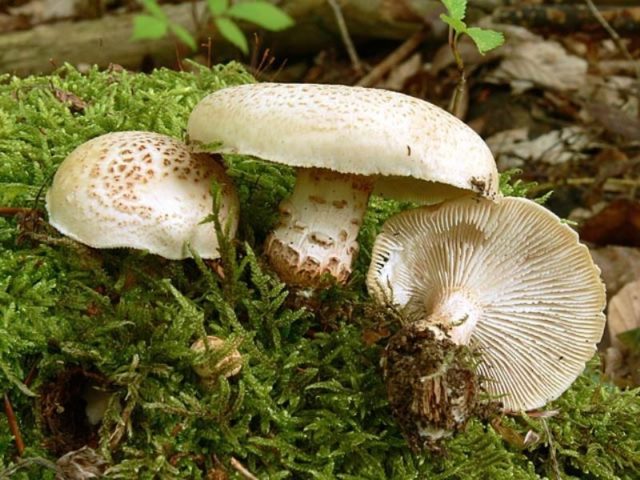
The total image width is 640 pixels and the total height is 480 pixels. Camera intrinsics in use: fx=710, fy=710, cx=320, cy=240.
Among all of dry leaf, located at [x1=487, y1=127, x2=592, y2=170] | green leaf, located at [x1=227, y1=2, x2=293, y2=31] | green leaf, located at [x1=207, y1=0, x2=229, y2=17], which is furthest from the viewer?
dry leaf, located at [x1=487, y1=127, x2=592, y2=170]

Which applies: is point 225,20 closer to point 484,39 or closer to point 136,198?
point 484,39

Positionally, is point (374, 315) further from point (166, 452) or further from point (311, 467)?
point (166, 452)

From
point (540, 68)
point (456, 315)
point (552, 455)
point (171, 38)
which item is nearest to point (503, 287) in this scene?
point (456, 315)

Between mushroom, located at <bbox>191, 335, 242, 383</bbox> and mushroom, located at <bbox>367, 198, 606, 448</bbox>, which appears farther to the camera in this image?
mushroom, located at <bbox>367, 198, 606, 448</bbox>

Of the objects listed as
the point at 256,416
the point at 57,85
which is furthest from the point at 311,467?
the point at 57,85

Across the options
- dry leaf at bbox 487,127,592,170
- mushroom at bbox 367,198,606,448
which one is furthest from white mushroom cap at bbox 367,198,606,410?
dry leaf at bbox 487,127,592,170

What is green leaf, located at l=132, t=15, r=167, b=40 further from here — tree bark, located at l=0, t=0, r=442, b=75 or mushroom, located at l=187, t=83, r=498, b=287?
mushroom, located at l=187, t=83, r=498, b=287

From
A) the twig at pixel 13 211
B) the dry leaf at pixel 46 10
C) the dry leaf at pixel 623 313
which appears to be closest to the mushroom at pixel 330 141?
the twig at pixel 13 211
